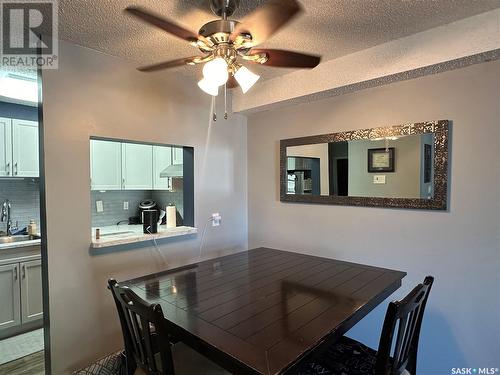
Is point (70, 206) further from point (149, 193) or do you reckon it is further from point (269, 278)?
point (149, 193)

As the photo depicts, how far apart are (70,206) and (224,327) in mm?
1444

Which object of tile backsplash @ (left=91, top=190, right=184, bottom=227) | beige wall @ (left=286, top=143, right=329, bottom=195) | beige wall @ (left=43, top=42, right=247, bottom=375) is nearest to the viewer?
beige wall @ (left=43, top=42, right=247, bottom=375)

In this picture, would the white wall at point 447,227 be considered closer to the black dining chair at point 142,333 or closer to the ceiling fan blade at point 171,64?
the ceiling fan blade at point 171,64

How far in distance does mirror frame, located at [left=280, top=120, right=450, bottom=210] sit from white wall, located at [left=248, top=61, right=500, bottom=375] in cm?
5

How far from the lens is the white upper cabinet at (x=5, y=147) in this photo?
280cm

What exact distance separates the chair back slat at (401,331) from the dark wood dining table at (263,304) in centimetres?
16

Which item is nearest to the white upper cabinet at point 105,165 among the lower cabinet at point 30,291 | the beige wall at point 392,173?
the lower cabinet at point 30,291

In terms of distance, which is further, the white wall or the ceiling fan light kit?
the white wall

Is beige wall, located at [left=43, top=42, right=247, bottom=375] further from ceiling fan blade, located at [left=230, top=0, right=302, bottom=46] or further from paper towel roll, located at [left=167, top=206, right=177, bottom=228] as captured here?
ceiling fan blade, located at [left=230, top=0, right=302, bottom=46]

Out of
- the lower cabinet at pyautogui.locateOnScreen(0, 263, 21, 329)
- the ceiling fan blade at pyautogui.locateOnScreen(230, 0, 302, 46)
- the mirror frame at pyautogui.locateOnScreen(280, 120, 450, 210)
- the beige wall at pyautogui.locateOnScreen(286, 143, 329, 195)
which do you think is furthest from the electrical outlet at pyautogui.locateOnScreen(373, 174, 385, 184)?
the lower cabinet at pyautogui.locateOnScreen(0, 263, 21, 329)

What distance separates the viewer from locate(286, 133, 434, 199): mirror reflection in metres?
1.99

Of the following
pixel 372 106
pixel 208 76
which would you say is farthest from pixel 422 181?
pixel 208 76

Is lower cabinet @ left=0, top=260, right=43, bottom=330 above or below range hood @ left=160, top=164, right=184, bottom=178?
below

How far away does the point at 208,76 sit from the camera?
54.4 inches
